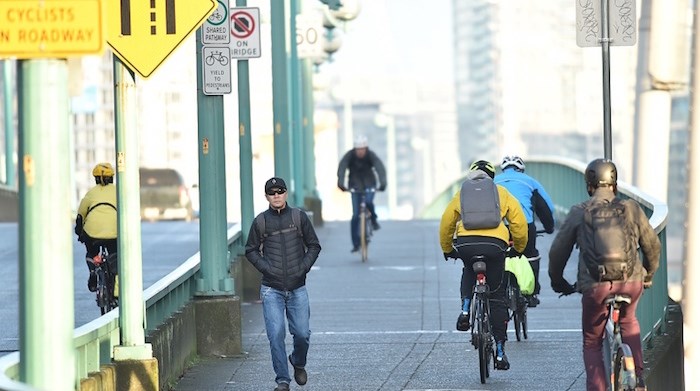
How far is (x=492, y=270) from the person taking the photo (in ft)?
43.6

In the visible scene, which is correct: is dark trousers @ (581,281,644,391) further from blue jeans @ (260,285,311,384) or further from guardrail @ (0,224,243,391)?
blue jeans @ (260,285,311,384)

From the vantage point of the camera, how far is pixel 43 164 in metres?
7.19

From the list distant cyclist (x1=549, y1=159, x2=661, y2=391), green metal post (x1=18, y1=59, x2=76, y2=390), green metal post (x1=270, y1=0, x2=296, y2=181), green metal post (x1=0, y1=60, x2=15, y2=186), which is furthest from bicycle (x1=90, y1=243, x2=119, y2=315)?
green metal post (x1=0, y1=60, x2=15, y2=186)

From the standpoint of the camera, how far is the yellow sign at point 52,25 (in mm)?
7109

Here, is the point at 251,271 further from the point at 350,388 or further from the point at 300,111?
the point at 300,111

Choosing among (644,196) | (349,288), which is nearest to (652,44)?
(349,288)

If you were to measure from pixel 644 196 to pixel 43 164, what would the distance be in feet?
29.0

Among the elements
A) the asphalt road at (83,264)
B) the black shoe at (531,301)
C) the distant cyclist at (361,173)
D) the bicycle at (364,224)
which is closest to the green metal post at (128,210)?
the asphalt road at (83,264)

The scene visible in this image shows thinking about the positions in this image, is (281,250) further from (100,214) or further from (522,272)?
(100,214)

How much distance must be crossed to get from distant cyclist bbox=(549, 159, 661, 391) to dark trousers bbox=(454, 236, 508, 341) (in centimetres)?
289

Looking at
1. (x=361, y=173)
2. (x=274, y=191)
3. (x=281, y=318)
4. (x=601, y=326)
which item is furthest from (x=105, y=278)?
(x=361, y=173)

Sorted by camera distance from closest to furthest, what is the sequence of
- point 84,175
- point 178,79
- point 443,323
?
1. point 443,323
2. point 84,175
3. point 178,79

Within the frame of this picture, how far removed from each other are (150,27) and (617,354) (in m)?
3.73

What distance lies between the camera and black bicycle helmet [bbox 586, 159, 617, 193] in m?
10.1
